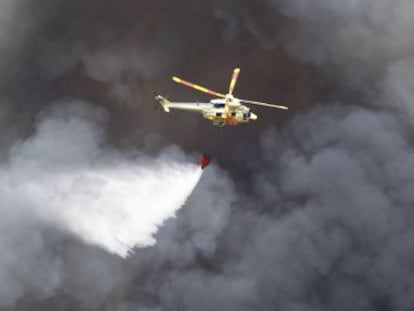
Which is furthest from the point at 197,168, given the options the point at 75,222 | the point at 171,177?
the point at 75,222

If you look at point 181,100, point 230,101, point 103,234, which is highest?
point 181,100

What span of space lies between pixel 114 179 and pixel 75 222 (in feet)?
39.2

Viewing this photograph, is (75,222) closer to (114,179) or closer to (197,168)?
(114,179)

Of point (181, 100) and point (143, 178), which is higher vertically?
point (181, 100)

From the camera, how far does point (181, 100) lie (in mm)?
123375

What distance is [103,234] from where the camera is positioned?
121 m

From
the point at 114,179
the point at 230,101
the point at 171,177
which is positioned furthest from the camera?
the point at 114,179

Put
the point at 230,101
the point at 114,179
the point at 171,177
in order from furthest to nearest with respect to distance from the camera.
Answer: the point at 114,179
the point at 171,177
the point at 230,101

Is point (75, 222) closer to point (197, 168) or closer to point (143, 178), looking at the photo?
point (143, 178)

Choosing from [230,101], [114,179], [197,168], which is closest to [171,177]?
[197,168]

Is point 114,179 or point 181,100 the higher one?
point 181,100

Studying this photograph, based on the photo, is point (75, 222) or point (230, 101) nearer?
point (230, 101)

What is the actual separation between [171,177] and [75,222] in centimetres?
2481

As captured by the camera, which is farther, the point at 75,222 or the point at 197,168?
the point at 75,222
